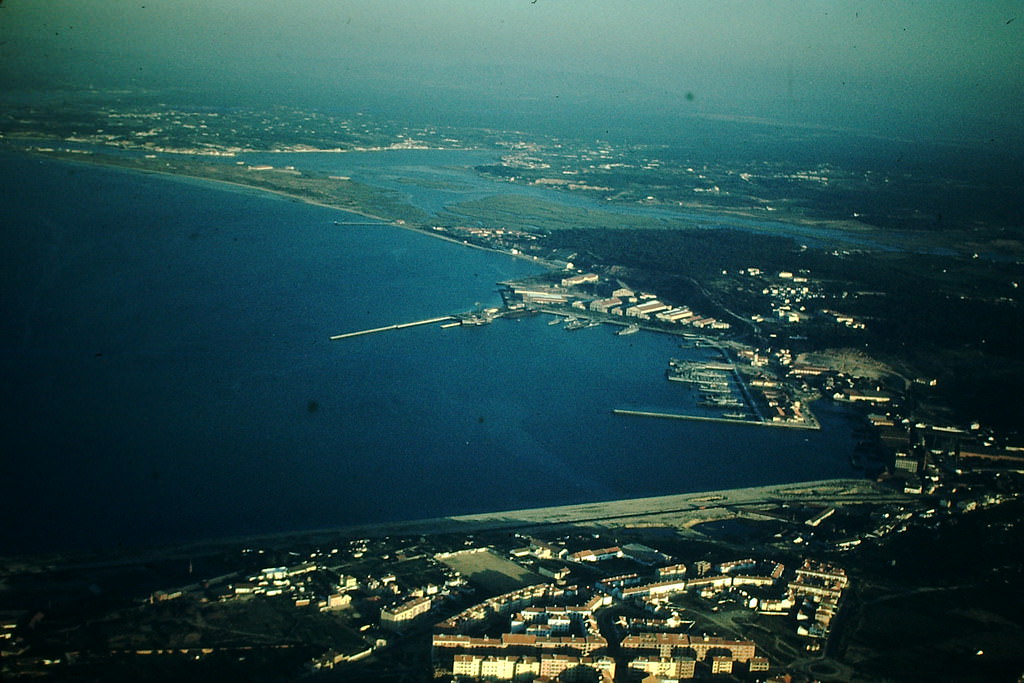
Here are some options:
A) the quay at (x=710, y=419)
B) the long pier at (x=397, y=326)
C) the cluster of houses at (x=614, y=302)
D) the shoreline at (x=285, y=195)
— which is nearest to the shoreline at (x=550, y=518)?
the quay at (x=710, y=419)

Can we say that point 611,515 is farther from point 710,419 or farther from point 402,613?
point 710,419

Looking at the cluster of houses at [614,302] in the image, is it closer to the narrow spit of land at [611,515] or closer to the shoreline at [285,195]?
the shoreline at [285,195]

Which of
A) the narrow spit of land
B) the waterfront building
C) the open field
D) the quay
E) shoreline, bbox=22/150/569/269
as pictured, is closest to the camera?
the waterfront building

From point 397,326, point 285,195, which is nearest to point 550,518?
point 397,326

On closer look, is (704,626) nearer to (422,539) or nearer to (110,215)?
(422,539)

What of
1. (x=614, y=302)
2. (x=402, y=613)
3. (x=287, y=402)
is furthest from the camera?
(x=614, y=302)

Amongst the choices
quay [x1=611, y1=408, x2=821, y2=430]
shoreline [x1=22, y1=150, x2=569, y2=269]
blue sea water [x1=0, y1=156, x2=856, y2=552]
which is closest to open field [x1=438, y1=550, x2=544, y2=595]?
blue sea water [x1=0, y1=156, x2=856, y2=552]

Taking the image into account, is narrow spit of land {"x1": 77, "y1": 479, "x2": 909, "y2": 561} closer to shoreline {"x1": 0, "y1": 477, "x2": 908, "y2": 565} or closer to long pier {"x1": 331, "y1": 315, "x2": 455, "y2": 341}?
shoreline {"x1": 0, "y1": 477, "x2": 908, "y2": 565}

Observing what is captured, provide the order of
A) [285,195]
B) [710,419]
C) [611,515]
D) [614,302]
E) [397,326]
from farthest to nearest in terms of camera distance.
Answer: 1. [285,195]
2. [614,302]
3. [397,326]
4. [710,419]
5. [611,515]

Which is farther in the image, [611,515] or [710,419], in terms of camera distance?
[710,419]
